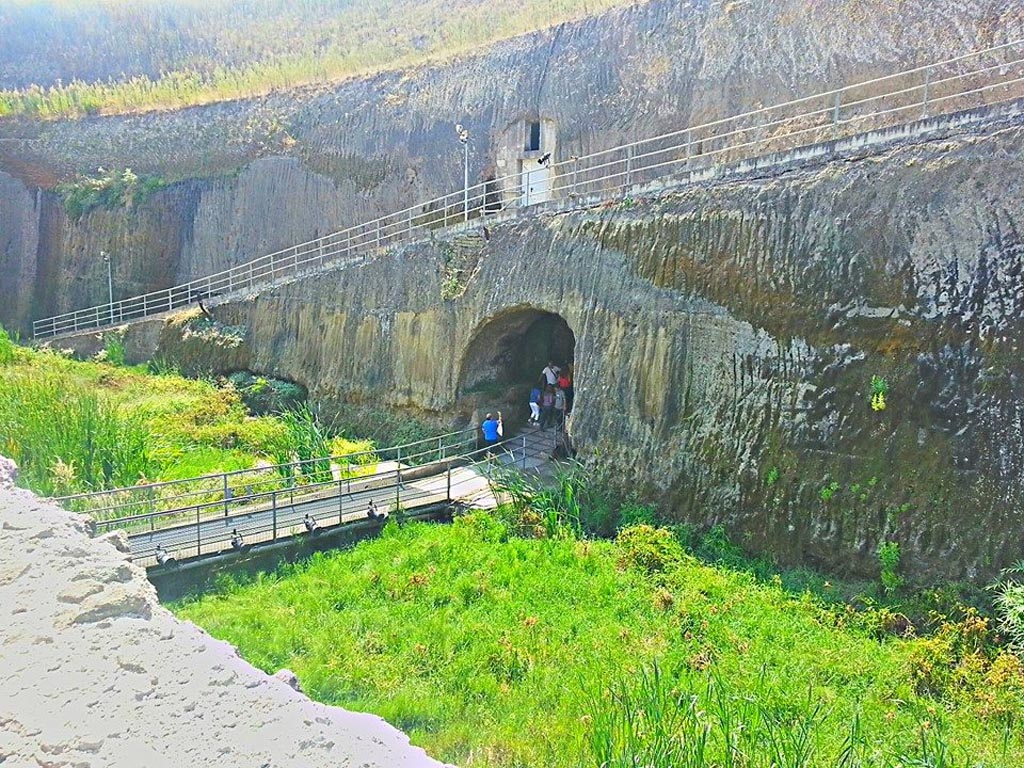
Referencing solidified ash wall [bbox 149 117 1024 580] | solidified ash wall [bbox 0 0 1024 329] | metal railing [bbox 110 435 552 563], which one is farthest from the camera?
solidified ash wall [bbox 0 0 1024 329]

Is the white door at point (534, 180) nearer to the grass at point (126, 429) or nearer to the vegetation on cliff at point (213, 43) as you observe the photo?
the vegetation on cliff at point (213, 43)

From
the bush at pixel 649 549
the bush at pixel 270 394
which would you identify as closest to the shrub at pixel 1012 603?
the bush at pixel 649 549

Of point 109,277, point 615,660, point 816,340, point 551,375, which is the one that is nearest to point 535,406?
point 551,375

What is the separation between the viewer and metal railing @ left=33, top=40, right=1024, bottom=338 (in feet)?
48.1

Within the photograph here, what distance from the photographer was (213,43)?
44.4 meters

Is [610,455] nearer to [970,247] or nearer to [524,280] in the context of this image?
[524,280]

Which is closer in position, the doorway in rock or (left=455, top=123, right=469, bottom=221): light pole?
the doorway in rock

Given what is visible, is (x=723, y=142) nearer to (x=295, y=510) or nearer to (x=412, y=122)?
(x=412, y=122)

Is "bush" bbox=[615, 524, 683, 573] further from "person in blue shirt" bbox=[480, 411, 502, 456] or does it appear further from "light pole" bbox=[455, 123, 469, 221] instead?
"light pole" bbox=[455, 123, 469, 221]

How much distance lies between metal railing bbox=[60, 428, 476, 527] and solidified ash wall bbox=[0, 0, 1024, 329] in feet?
37.3

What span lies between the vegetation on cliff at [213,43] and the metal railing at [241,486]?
56.2 feet

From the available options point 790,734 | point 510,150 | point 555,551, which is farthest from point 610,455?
point 510,150

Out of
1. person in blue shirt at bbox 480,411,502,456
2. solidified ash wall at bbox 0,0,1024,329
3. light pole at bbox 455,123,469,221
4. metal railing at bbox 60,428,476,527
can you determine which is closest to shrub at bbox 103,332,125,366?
solidified ash wall at bbox 0,0,1024,329

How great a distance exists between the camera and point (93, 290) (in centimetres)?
3181
